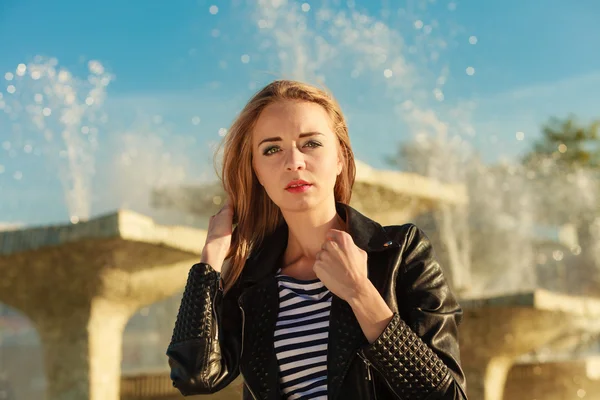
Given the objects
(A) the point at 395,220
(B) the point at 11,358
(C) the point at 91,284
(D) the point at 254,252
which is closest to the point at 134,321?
(B) the point at 11,358

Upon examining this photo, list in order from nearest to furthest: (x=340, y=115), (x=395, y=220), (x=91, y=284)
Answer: (x=340, y=115), (x=91, y=284), (x=395, y=220)

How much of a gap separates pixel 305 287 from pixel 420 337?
0.99 feet

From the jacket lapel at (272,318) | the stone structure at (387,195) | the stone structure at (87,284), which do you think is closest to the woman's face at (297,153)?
the jacket lapel at (272,318)

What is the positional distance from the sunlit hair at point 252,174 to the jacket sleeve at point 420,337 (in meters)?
0.28

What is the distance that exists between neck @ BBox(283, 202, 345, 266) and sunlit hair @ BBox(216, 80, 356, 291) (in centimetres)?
9

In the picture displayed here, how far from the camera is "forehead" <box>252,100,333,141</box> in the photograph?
1.82 meters

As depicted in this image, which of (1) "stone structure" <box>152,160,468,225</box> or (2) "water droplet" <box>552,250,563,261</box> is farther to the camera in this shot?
(2) "water droplet" <box>552,250,563,261</box>

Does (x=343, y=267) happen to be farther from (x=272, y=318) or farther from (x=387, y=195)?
(x=387, y=195)

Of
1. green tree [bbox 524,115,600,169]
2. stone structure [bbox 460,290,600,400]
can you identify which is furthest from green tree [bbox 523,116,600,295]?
stone structure [bbox 460,290,600,400]

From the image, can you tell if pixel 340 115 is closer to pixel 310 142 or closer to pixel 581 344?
pixel 310 142

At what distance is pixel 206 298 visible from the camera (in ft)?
6.03

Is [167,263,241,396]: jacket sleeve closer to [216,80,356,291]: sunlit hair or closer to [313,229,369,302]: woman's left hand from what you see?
[216,80,356,291]: sunlit hair

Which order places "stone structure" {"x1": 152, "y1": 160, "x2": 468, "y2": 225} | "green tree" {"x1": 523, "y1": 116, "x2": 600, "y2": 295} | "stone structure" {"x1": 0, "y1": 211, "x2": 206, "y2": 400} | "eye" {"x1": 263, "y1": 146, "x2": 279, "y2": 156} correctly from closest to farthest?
"eye" {"x1": 263, "y1": 146, "x2": 279, "y2": 156} < "stone structure" {"x1": 0, "y1": 211, "x2": 206, "y2": 400} < "stone structure" {"x1": 152, "y1": 160, "x2": 468, "y2": 225} < "green tree" {"x1": 523, "y1": 116, "x2": 600, "y2": 295}

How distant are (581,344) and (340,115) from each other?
14.9 meters
